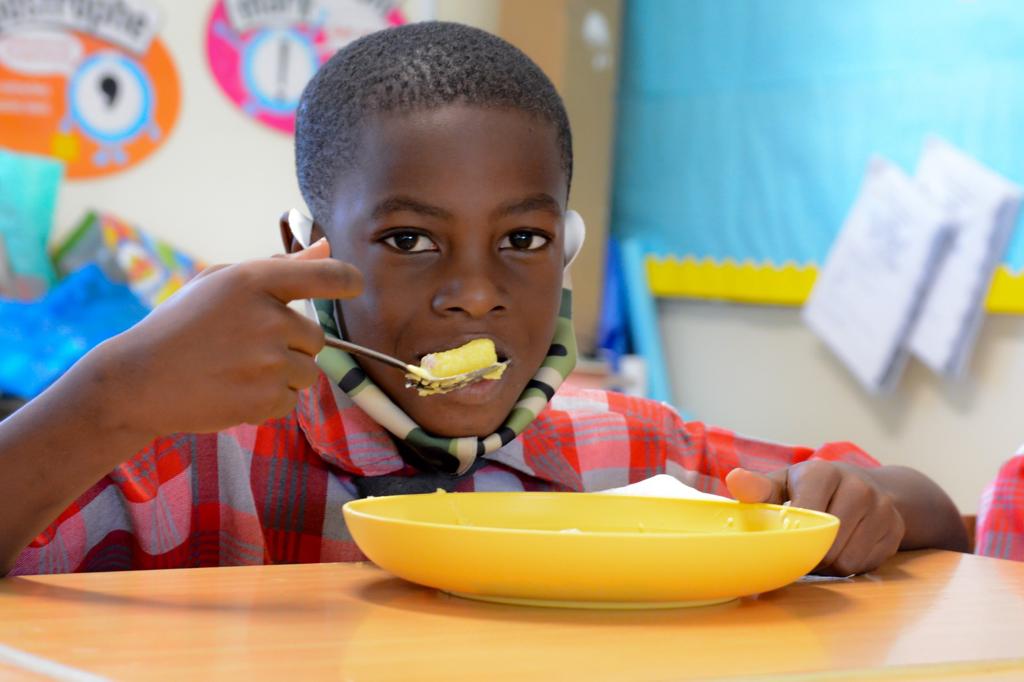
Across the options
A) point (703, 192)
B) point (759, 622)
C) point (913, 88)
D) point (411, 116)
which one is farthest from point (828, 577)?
point (703, 192)

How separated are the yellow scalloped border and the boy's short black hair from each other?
1.74 meters

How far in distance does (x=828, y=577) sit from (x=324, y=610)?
0.36 m

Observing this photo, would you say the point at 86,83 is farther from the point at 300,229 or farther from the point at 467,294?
the point at 467,294

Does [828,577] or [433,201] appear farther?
[433,201]

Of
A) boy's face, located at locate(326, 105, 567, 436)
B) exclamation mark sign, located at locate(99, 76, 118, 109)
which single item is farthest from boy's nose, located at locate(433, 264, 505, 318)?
exclamation mark sign, located at locate(99, 76, 118, 109)

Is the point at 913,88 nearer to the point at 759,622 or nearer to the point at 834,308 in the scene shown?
the point at 834,308

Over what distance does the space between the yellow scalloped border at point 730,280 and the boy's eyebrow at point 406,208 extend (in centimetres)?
189

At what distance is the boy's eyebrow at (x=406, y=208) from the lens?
3.36 ft

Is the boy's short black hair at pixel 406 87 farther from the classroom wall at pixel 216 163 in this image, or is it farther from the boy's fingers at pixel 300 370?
the classroom wall at pixel 216 163

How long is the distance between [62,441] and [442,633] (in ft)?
0.93

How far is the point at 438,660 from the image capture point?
0.51 meters

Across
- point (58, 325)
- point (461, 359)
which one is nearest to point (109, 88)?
point (58, 325)

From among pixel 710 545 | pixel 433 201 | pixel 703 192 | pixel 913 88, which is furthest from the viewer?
pixel 703 192

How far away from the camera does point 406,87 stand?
1067 mm
